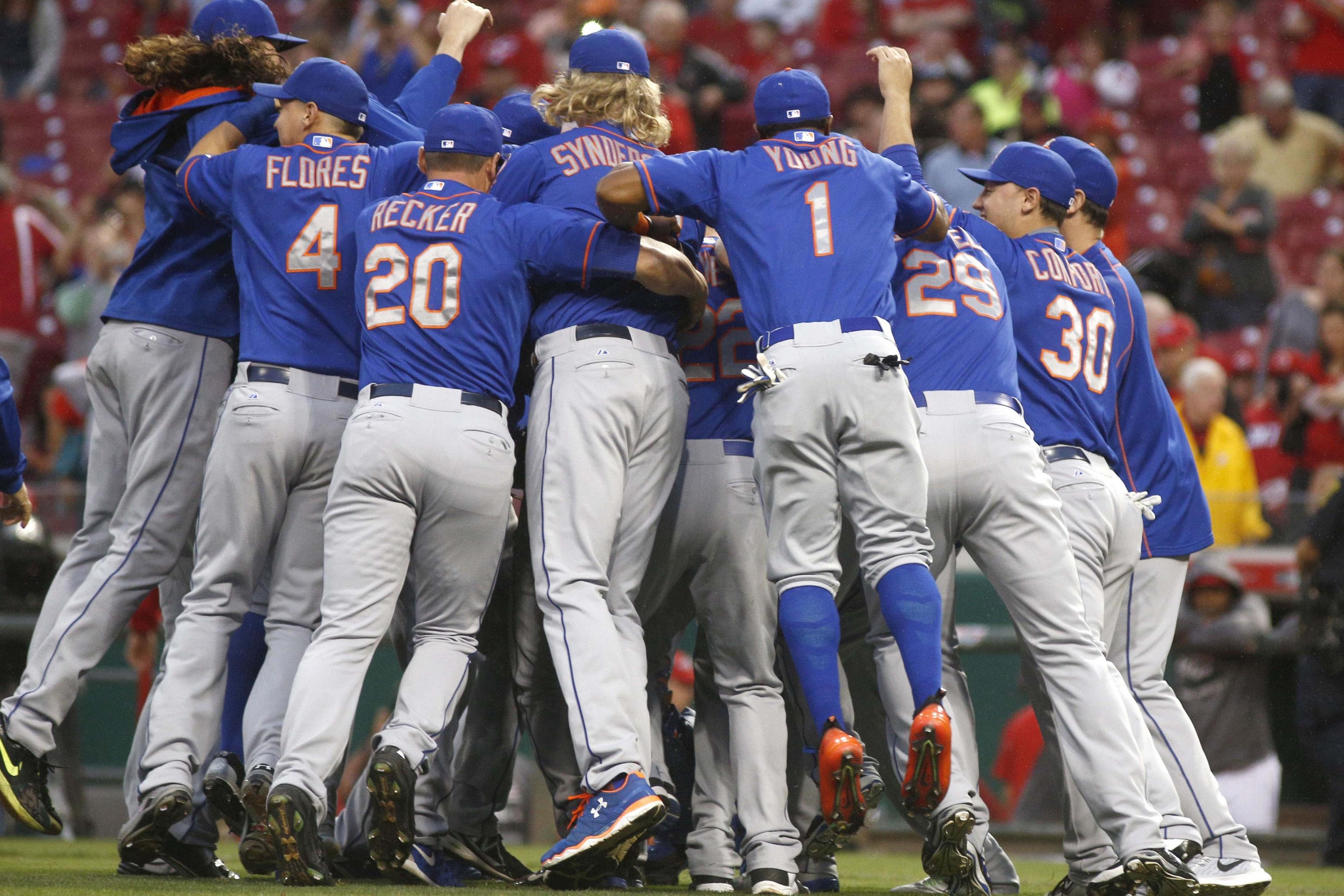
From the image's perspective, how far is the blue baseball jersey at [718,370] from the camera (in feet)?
17.9

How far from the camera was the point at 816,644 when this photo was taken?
4.70 metres

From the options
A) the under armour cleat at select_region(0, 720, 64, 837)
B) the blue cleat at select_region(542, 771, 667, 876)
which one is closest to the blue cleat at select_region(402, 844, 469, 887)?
the blue cleat at select_region(542, 771, 667, 876)

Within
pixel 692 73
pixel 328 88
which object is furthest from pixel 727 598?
pixel 692 73

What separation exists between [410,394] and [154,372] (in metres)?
1.30

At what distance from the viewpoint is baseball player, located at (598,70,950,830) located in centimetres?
471

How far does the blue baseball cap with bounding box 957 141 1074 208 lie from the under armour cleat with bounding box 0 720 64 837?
400 cm

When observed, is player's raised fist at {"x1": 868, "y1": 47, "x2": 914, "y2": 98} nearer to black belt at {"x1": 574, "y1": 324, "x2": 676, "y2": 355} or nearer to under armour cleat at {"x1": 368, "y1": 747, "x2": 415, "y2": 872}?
black belt at {"x1": 574, "y1": 324, "x2": 676, "y2": 355}

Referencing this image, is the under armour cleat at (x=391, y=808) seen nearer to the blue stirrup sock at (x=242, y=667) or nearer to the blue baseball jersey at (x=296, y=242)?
the blue stirrup sock at (x=242, y=667)

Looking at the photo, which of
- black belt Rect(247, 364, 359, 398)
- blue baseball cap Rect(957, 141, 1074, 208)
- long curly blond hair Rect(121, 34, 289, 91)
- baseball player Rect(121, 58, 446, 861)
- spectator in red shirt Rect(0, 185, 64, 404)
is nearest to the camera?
baseball player Rect(121, 58, 446, 861)

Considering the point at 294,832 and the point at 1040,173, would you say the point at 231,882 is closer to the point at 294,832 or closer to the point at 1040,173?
the point at 294,832

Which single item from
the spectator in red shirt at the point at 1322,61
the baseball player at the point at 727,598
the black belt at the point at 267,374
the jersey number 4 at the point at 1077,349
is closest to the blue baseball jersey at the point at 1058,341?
the jersey number 4 at the point at 1077,349

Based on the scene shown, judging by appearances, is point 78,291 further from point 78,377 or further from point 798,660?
point 798,660

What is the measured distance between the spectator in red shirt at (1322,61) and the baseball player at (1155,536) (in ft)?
25.4

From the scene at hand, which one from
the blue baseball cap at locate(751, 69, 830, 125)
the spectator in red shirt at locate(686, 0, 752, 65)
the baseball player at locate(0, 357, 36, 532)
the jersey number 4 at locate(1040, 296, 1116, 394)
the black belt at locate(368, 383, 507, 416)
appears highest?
the spectator in red shirt at locate(686, 0, 752, 65)
